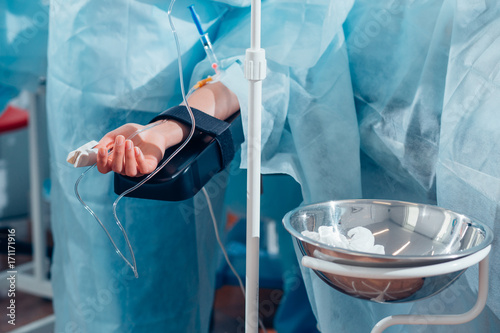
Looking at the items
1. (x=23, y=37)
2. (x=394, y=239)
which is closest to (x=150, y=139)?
(x=394, y=239)

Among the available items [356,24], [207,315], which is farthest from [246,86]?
[207,315]

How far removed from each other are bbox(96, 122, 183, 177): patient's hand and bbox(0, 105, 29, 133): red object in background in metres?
1.16

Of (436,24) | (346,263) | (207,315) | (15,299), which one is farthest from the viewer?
(15,299)

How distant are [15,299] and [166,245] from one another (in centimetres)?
90

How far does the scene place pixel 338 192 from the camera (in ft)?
2.41

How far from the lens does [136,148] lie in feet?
1.92

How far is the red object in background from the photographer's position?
1637 millimetres

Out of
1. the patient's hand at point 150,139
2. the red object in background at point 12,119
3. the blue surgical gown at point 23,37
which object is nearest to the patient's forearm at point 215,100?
the patient's hand at point 150,139

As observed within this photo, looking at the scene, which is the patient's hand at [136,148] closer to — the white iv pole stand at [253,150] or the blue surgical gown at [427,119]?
the white iv pole stand at [253,150]

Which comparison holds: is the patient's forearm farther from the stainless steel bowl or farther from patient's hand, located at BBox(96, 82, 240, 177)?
the stainless steel bowl

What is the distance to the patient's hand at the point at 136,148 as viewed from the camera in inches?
22.9

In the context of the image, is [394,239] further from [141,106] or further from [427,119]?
[141,106]

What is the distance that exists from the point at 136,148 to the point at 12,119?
4.18 feet

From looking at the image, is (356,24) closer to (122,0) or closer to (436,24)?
(436,24)
